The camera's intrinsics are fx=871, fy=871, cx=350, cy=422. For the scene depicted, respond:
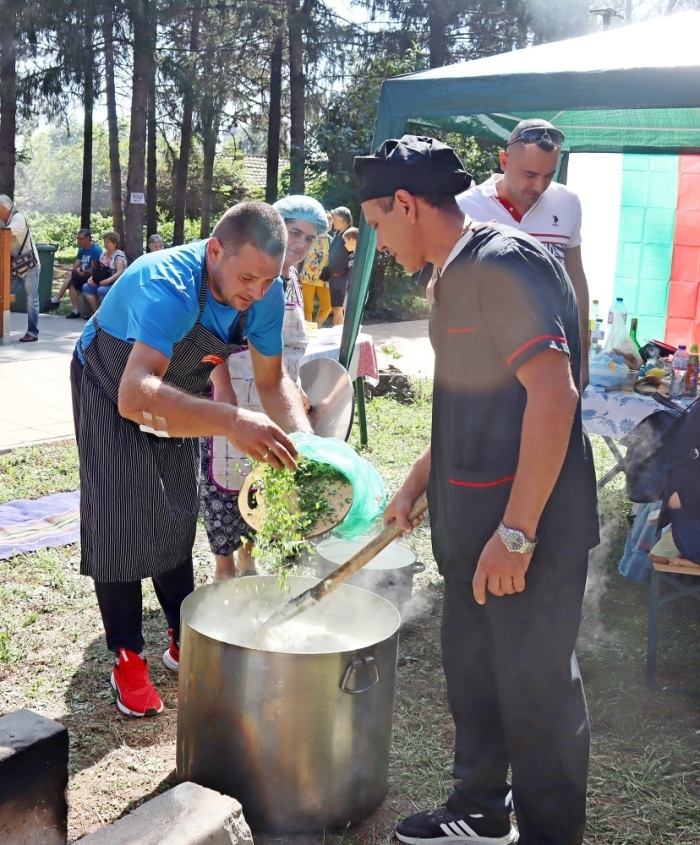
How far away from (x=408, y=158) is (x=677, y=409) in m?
2.29

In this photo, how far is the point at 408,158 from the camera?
6.53 feet

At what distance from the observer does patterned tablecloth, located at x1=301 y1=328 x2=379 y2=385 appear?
6.30 meters

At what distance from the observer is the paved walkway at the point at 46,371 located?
7066 millimetres

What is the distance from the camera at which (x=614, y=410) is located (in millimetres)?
4250

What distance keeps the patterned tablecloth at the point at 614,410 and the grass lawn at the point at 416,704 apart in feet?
2.86

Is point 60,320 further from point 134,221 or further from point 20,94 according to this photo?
point 20,94

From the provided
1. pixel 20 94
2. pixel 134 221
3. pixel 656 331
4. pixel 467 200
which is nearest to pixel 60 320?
pixel 134 221

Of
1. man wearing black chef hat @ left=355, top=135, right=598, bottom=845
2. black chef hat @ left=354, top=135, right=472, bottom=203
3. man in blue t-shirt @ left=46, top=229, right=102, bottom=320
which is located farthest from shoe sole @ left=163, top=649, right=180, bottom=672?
man in blue t-shirt @ left=46, top=229, right=102, bottom=320

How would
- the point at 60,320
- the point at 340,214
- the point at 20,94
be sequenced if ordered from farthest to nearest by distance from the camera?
the point at 20,94 → the point at 60,320 → the point at 340,214

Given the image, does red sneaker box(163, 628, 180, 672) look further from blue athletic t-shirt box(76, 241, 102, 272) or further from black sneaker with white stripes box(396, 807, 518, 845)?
blue athletic t-shirt box(76, 241, 102, 272)

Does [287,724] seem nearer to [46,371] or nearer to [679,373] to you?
[679,373]

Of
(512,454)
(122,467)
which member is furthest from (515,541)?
(122,467)

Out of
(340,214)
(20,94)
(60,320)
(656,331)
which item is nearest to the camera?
(656,331)

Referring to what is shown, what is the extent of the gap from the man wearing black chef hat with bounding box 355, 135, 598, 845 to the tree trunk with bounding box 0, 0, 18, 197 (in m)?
16.6
